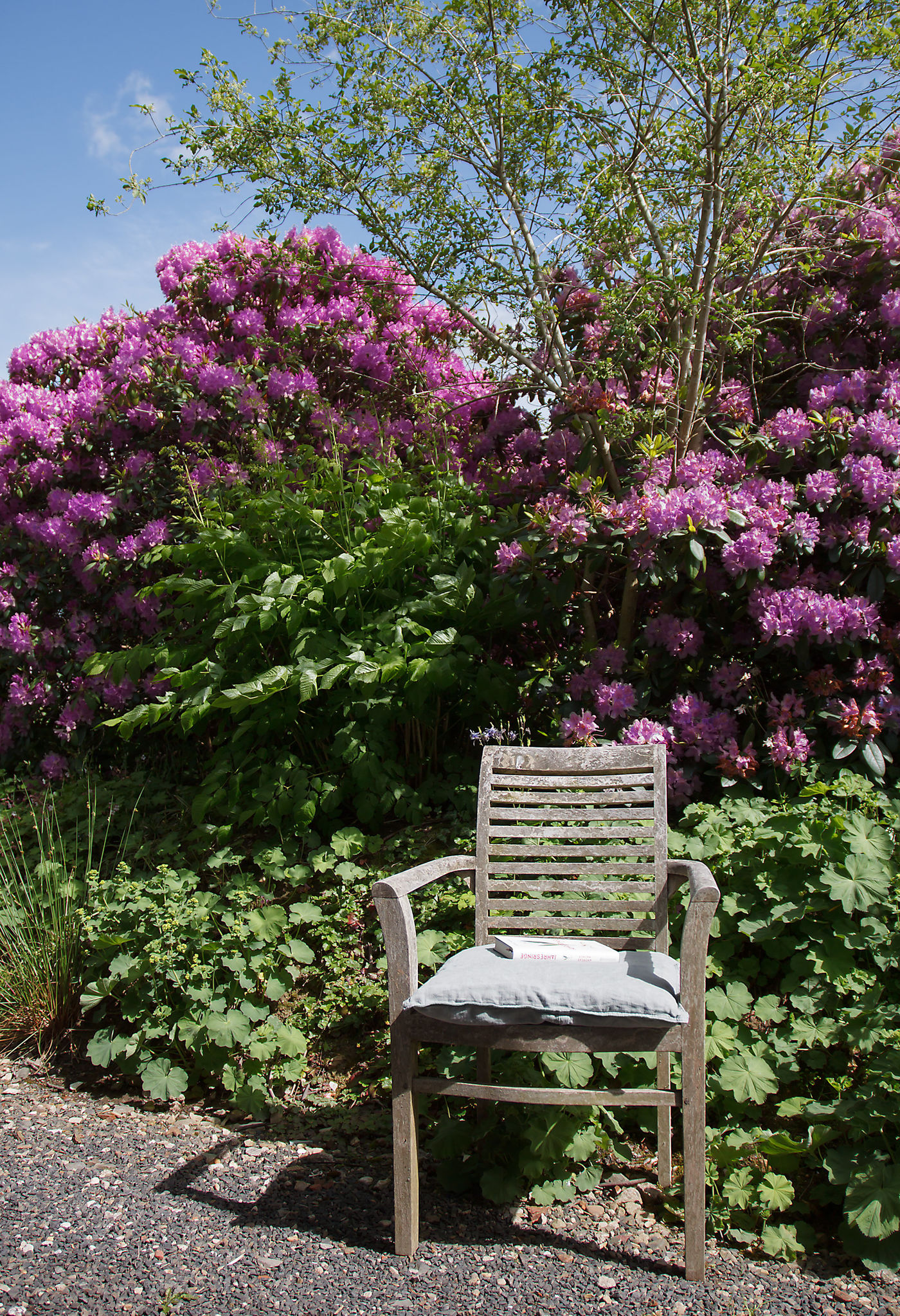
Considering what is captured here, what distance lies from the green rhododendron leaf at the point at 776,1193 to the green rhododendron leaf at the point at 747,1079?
166 mm

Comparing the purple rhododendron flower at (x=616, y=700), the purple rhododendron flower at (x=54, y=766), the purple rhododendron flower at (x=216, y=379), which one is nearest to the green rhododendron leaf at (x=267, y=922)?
the purple rhododendron flower at (x=616, y=700)

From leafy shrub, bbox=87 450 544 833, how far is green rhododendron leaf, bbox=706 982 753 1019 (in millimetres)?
1538

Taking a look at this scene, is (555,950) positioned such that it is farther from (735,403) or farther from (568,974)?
(735,403)

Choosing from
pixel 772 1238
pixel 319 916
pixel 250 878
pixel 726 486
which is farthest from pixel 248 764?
pixel 772 1238

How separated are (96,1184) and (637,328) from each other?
3369mm

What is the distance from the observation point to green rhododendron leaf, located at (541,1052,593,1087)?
2314mm

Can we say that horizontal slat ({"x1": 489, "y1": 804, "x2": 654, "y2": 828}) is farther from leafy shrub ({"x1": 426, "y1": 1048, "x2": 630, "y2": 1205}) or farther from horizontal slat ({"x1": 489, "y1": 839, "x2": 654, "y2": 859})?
leafy shrub ({"x1": 426, "y1": 1048, "x2": 630, "y2": 1205})

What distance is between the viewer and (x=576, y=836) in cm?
257

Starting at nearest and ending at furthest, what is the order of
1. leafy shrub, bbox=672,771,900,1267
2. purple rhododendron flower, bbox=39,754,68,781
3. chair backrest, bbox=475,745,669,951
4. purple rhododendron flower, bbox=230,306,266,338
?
leafy shrub, bbox=672,771,900,1267
chair backrest, bbox=475,745,669,951
purple rhododendron flower, bbox=230,306,266,338
purple rhododendron flower, bbox=39,754,68,781

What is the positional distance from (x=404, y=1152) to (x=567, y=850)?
0.85 metres

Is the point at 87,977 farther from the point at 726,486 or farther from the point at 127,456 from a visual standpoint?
the point at 127,456

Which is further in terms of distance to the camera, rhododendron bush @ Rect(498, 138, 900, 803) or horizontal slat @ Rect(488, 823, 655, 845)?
rhododendron bush @ Rect(498, 138, 900, 803)

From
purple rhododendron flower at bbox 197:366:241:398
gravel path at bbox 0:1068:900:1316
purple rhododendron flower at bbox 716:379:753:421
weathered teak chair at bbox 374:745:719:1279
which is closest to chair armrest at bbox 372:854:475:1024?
weathered teak chair at bbox 374:745:719:1279

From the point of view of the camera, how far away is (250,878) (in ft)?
11.2
